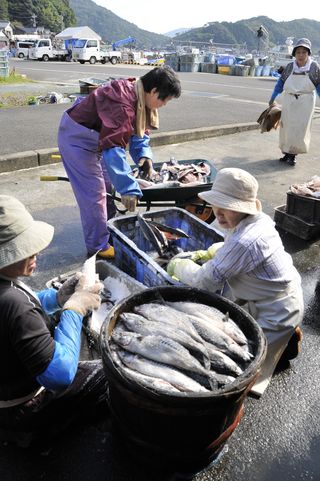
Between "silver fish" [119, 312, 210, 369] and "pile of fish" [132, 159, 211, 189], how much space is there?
8.28 ft

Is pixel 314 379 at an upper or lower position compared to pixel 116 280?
lower

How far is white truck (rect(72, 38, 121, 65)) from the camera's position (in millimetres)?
43344

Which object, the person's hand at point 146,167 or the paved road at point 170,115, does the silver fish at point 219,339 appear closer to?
the person's hand at point 146,167

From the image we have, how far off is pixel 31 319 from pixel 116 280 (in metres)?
1.77

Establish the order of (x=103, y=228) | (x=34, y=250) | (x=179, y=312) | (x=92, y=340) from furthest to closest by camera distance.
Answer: (x=103, y=228), (x=92, y=340), (x=179, y=312), (x=34, y=250)

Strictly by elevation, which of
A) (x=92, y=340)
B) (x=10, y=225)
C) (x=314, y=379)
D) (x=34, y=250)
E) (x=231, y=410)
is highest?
(x=10, y=225)

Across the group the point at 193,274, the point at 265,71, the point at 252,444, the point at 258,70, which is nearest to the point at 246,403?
the point at 252,444

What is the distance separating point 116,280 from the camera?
366cm

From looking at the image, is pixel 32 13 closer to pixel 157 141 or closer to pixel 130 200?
pixel 157 141

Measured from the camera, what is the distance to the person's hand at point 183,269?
303 cm

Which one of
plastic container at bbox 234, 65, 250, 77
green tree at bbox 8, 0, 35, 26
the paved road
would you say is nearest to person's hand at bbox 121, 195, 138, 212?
the paved road

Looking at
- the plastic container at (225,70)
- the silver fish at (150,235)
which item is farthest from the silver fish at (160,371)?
the plastic container at (225,70)

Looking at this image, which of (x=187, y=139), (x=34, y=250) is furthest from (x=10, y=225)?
(x=187, y=139)

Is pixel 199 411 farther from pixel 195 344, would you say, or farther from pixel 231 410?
pixel 195 344
